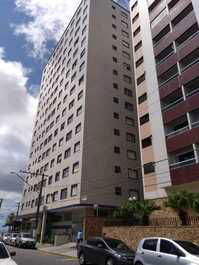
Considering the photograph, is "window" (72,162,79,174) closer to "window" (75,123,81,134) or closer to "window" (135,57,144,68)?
"window" (75,123,81,134)

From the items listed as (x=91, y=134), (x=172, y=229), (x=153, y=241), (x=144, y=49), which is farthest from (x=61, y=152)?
(x=153, y=241)

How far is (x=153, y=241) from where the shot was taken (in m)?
10.1

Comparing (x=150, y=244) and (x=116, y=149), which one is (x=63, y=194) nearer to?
(x=116, y=149)

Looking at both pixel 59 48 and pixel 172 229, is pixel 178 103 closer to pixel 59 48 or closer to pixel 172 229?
pixel 172 229

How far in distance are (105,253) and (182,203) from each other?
7.04m

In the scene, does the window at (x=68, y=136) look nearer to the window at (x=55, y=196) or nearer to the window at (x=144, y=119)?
the window at (x=55, y=196)

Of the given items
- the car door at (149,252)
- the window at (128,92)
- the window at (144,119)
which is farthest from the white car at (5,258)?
the window at (128,92)

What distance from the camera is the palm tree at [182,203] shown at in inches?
653

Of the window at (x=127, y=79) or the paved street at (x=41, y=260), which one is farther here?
the window at (x=127, y=79)

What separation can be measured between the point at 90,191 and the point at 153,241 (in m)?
21.6

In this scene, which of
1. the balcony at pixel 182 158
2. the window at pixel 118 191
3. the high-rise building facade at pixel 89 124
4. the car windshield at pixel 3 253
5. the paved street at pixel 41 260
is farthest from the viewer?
the window at pixel 118 191

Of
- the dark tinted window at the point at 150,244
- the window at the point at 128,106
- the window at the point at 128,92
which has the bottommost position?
the dark tinted window at the point at 150,244

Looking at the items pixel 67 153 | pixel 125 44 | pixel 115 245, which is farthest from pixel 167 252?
pixel 125 44

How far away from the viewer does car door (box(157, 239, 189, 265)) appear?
8.23 m
